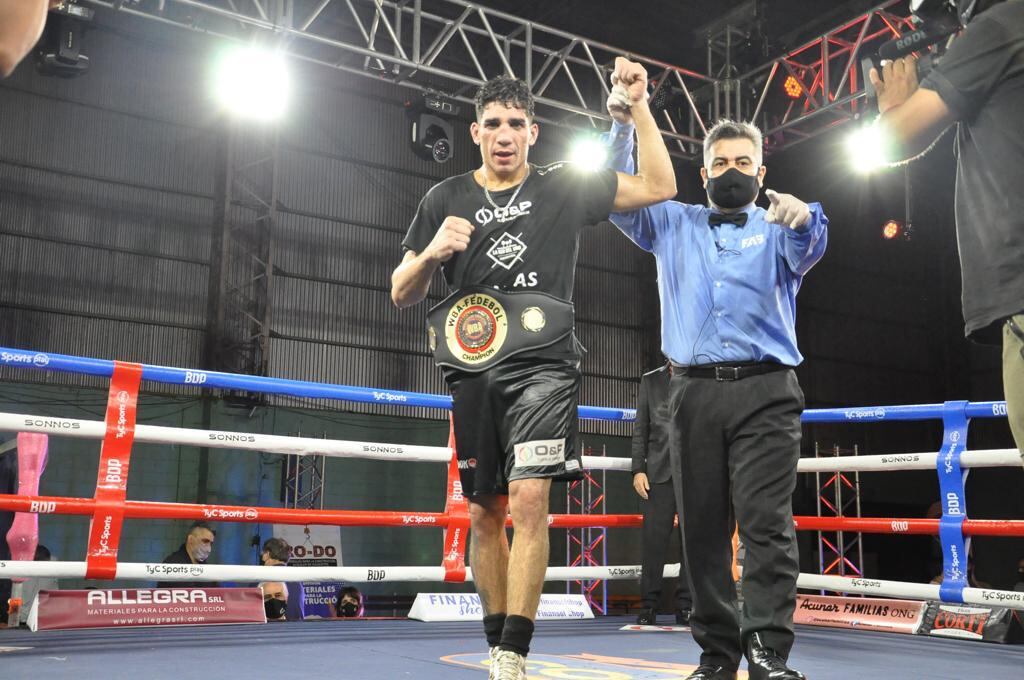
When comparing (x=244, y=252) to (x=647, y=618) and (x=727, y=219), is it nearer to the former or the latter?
(x=647, y=618)

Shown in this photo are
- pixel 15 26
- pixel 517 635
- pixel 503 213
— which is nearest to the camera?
pixel 15 26

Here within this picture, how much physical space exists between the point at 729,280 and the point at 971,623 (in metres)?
2.77

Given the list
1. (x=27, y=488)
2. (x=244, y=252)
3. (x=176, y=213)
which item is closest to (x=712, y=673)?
(x=27, y=488)

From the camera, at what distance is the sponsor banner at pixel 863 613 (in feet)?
17.0

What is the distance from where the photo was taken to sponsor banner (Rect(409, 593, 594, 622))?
500cm

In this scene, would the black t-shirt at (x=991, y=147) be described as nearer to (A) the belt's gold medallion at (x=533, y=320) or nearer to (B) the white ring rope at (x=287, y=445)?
(A) the belt's gold medallion at (x=533, y=320)

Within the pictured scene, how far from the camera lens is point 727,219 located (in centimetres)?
310

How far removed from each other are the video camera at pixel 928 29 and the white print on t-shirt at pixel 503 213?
3.99 ft

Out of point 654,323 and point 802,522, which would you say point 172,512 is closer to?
point 802,522

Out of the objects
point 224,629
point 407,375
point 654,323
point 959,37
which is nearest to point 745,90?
point 654,323

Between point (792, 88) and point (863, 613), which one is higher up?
point (792, 88)

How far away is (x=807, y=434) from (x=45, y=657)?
53.3 feet

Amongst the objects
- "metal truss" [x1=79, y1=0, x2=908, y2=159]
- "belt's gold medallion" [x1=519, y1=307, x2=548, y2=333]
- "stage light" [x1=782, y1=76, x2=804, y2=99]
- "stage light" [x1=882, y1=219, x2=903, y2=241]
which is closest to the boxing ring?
"belt's gold medallion" [x1=519, y1=307, x2=548, y2=333]

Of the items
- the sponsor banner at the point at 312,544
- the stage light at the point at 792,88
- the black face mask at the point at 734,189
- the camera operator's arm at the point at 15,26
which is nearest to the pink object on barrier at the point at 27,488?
the black face mask at the point at 734,189
